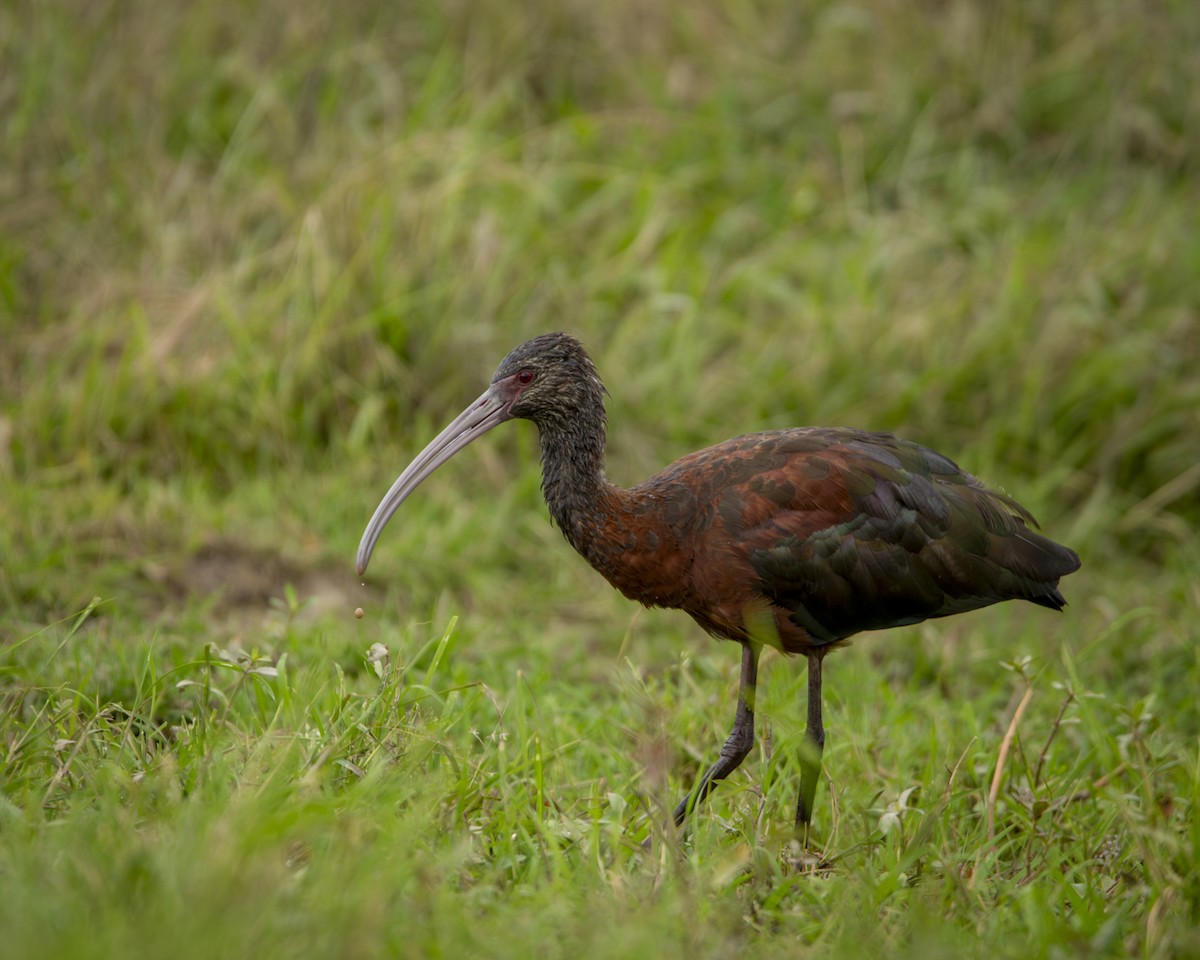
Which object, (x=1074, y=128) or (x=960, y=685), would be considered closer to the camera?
(x=960, y=685)

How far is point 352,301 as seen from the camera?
6793mm

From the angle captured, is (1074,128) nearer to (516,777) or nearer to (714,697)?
(714,697)

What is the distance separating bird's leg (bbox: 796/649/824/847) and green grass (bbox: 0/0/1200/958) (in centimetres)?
12

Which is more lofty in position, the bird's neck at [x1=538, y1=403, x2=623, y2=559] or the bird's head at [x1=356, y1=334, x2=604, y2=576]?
the bird's head at [x1=356, y1=334, x2=604, y2=576]

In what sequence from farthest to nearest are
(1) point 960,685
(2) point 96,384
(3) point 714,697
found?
1. (2) point 96,384
2. (1) point 960,685
3. (3) point 714,697

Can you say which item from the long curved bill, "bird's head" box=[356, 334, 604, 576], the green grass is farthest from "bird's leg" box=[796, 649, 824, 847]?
the long curved bill

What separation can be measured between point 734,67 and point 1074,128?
2.27 metres

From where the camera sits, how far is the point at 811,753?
3643mm

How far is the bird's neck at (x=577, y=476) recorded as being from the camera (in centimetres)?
407

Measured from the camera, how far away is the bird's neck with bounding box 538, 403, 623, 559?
4074 mm

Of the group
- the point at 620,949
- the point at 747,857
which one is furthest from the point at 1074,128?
the point at 620,949

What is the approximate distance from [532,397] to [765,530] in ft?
2.73

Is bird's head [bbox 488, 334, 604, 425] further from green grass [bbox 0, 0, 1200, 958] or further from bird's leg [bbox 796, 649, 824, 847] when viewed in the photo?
bird's leg [bbox 796, 649, 824, 847]

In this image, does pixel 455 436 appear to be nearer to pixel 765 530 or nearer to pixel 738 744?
pixel 765 530
